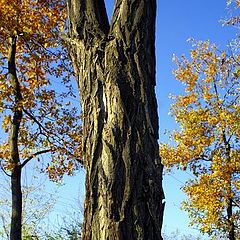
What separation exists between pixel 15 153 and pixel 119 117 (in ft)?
31.3

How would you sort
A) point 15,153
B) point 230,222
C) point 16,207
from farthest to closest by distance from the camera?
point 230,222 → point 15,153 → point 16,207

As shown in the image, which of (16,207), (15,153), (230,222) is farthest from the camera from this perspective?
(230,222)

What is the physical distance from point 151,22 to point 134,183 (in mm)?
1620

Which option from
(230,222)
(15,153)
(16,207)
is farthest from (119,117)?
(230,222)

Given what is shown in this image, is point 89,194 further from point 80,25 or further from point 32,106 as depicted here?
point 32,106

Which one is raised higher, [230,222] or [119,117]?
[230,222]

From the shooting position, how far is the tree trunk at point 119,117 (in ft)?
12.3

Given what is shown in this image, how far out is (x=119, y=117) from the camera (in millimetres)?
3941

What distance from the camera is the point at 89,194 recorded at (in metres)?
3.89

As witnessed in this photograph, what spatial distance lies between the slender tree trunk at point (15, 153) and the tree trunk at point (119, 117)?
28.6 ft

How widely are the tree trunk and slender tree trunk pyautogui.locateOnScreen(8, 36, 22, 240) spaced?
873cm

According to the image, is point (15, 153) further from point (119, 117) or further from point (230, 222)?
point (230, 222)

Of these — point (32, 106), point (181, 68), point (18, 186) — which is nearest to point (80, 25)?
point (18, 186)

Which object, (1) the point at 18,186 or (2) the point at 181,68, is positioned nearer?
(1) the point at 18,186
